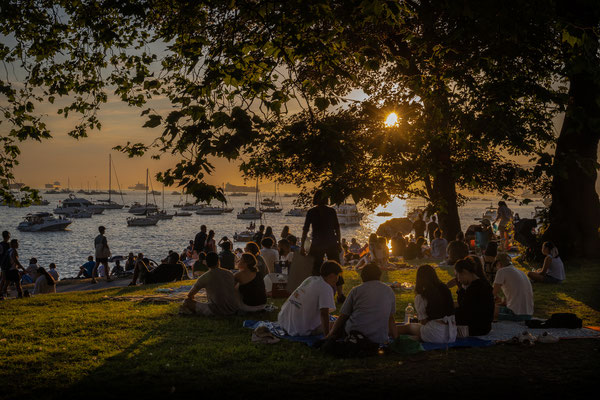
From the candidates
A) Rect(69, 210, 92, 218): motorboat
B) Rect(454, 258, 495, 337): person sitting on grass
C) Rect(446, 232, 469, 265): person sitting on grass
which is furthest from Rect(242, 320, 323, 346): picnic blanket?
Rect(69, 210, 92, 218): motorboat

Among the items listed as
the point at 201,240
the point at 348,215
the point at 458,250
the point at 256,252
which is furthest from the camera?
the point at 348,215

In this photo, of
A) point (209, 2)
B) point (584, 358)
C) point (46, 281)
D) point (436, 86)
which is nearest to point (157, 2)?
point (209, 2)

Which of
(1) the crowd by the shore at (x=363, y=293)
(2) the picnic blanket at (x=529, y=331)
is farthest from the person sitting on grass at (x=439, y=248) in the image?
(2) the picnic blanket at (x=529, y=331)

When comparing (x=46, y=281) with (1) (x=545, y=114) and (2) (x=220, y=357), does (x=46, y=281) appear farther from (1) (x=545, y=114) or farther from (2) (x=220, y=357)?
(1) (x=545, y=114)

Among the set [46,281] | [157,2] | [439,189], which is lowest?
[46,281]

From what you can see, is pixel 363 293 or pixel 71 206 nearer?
pixel 363 293

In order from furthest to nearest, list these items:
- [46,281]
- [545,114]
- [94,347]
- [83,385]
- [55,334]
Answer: [46,281] < [545,114] < [55,334] < [94,347] < [83,385]

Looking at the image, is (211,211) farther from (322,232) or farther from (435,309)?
(435,309)

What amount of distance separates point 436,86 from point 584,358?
5997 mm

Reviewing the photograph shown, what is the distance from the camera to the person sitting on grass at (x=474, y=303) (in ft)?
23.8

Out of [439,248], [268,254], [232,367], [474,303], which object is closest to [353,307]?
[232,367]

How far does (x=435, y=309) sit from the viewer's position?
6941 millimetres

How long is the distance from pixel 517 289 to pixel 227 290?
5539 millimetres

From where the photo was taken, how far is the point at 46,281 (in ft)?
51.7
